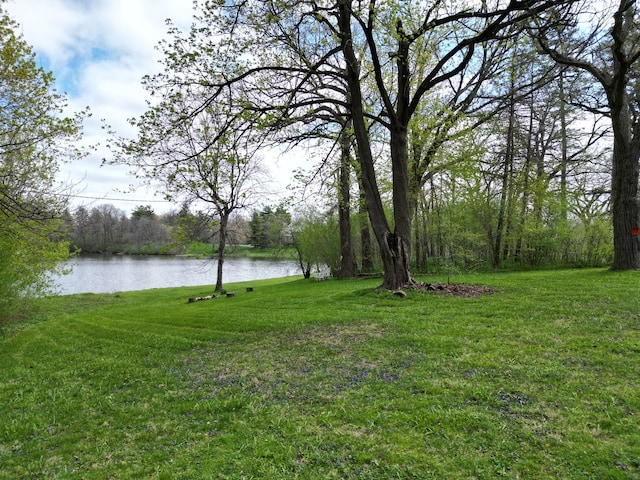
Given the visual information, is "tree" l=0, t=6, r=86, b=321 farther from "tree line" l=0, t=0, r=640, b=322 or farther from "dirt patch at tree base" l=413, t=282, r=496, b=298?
"dirt patch at tree base" l=413, t=282, r=496, b=298

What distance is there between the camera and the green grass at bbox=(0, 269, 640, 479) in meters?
2.65

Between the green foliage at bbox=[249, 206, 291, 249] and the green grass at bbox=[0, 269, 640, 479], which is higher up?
the green foliage at bbox=[249, 206, 291, 249]

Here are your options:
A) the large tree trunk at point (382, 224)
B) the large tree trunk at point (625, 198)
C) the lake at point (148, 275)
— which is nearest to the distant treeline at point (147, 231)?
the lake at point (148, 275)

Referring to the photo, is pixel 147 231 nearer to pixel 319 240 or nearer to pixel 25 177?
pixel 319 240

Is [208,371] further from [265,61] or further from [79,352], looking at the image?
[265,61]

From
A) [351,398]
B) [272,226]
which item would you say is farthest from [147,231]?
[351,398]

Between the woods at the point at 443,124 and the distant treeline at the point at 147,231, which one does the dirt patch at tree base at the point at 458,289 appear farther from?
the distant treeline at the point at 147,231

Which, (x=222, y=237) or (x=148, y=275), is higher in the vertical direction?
(x=222, y=237)

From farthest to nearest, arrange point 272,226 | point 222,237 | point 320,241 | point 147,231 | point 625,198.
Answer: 1. point 147,231
2. point 272,226
3. point 222,237
4. point 320,241
5. point 625,198

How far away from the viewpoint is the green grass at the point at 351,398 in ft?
8.70

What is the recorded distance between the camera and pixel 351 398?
3682 mm

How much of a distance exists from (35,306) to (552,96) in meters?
22.7

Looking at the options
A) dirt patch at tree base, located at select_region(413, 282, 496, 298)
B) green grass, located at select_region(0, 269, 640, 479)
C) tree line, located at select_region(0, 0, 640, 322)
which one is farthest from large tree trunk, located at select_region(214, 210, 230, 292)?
dirt patch at tree base, located at select_region(413, 282, 496, 298)

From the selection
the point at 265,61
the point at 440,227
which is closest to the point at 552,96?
the point at 440,227
